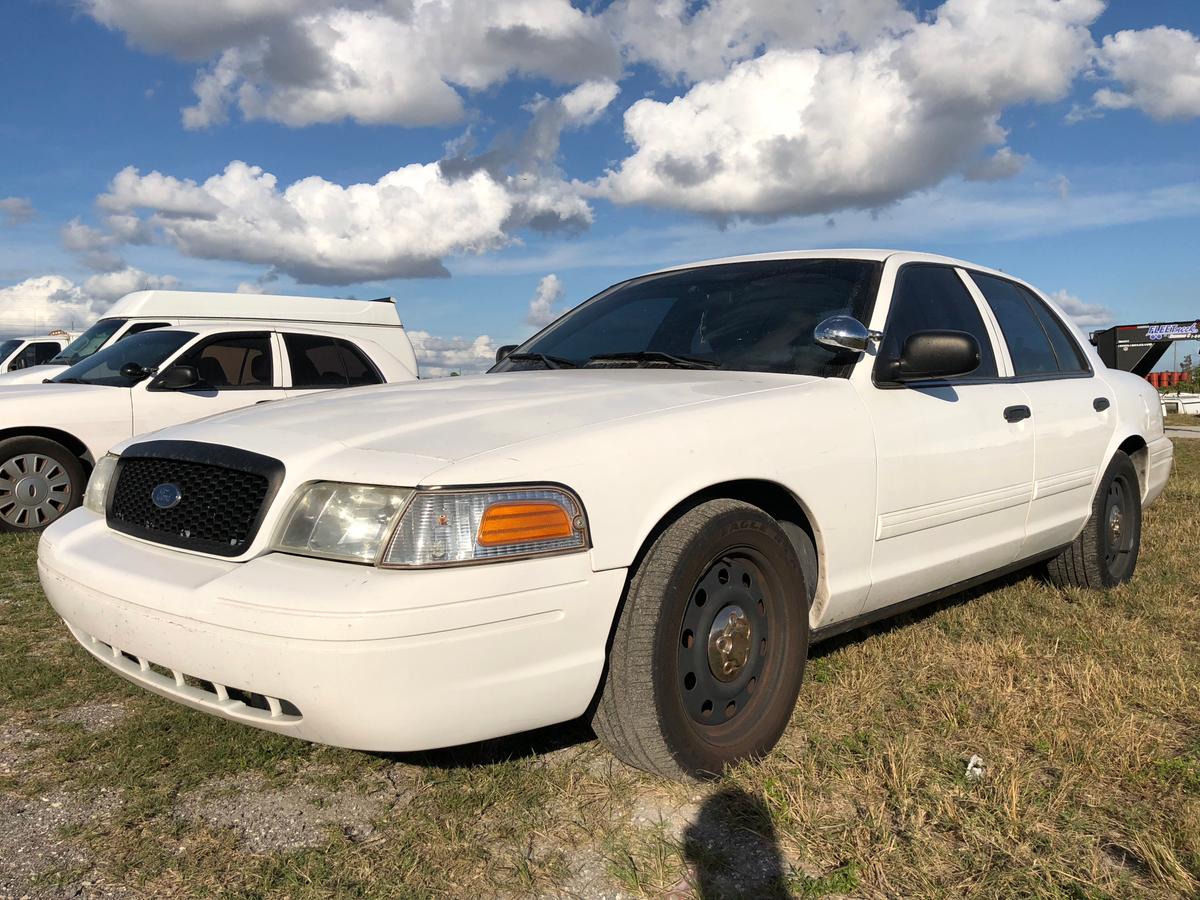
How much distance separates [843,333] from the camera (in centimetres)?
296

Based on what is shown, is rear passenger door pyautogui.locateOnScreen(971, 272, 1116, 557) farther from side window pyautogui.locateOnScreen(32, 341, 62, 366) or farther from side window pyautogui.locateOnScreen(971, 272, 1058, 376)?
side window pyautogui.locateOnScreen(32, 341, 62, 366)

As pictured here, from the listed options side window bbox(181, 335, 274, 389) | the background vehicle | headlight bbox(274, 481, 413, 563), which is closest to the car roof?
headlight bbox(274, 481, 413, 563)

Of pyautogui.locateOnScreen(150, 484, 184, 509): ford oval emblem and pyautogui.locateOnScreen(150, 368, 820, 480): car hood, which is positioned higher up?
pyautogui.locateOnScreen(150, 368, 820, 480): car hood

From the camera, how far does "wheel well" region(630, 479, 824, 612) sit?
270 cm

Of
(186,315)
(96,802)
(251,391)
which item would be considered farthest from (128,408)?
(96,802)

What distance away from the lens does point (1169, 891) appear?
2051 mm

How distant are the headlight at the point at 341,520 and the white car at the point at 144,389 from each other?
4519 mm

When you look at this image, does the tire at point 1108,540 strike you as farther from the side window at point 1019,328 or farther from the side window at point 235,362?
the side window at point 235,362

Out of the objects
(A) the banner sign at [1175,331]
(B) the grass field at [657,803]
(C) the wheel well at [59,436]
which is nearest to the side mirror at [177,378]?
(C) the wheel well at [59,436]

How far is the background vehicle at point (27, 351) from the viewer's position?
14.9m

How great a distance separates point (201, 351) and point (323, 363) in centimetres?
96

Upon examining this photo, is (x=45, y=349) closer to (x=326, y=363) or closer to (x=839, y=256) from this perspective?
(x=326, y=363)

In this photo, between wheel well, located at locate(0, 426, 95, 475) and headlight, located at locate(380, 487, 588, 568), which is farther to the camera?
wheel well, located at locate(0, 426, 95, 475)

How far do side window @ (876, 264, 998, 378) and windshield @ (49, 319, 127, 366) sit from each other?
26.5 ft
